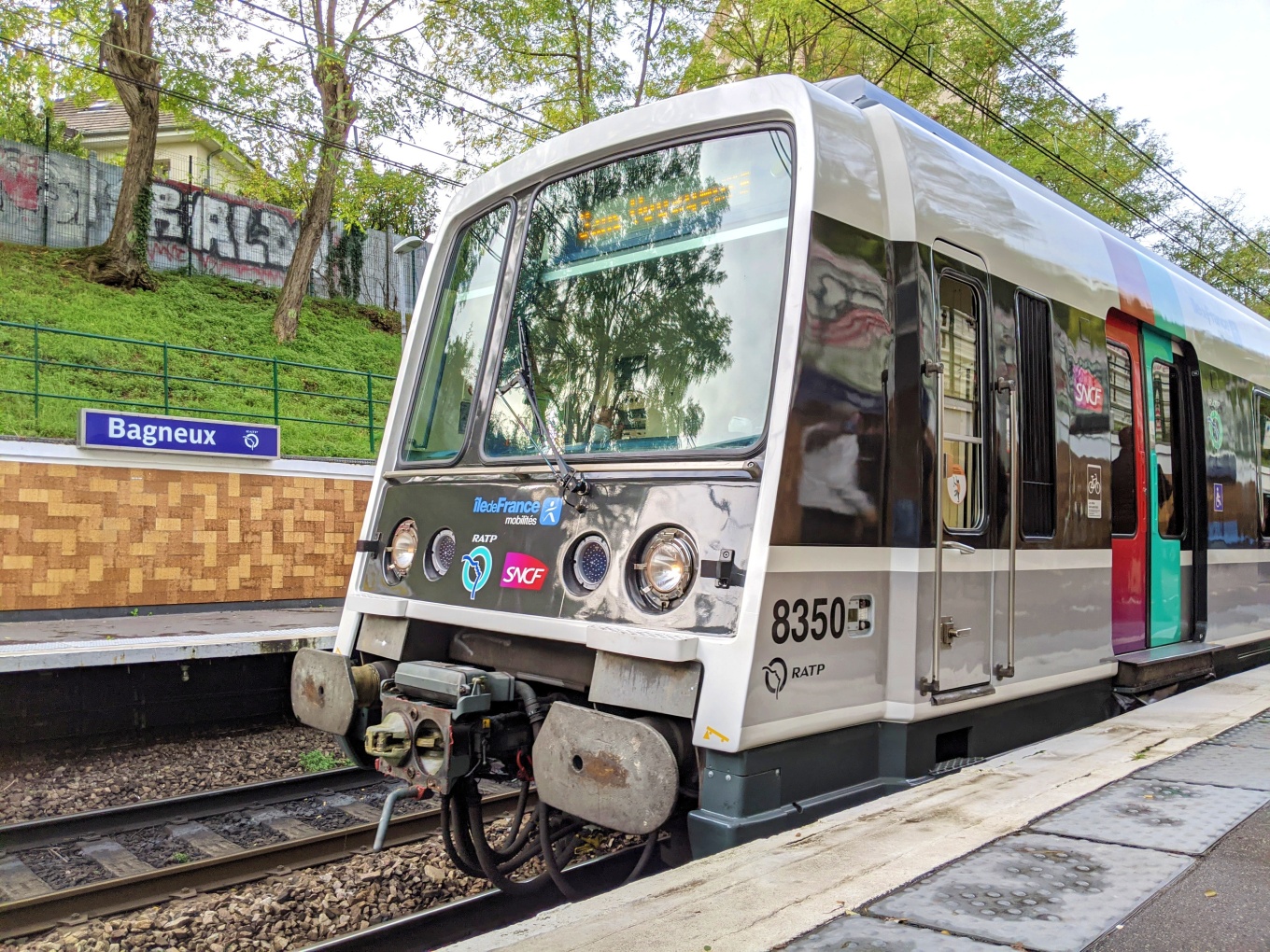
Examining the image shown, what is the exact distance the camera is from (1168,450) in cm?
664

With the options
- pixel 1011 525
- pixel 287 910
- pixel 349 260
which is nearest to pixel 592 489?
pixel 1011 525

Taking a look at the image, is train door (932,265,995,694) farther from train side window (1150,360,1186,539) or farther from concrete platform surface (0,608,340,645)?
concrete platform surface (0,608,340,645)

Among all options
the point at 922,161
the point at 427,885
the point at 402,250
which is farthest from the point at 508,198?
the point at 427,885

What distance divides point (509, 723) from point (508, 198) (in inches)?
95.6

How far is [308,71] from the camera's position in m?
16.6

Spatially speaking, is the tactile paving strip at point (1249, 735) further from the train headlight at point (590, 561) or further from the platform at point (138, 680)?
the platform at point (138, 680)

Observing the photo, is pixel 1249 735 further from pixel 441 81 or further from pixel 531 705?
pixel 441 81

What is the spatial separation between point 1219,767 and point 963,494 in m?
1.61

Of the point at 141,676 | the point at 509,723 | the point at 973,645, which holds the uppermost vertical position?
the point at 973,645

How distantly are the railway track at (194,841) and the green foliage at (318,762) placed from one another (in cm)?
62

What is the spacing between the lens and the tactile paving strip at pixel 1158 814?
3.41m

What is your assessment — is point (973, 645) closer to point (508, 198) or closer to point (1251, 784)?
point (1251, 784)

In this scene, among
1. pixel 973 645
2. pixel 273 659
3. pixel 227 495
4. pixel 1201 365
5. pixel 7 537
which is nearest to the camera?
pixel 973 645

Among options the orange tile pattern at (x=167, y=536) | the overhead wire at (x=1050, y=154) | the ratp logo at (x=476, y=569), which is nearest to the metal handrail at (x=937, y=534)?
the ratp logo at (x=476, y=569)
